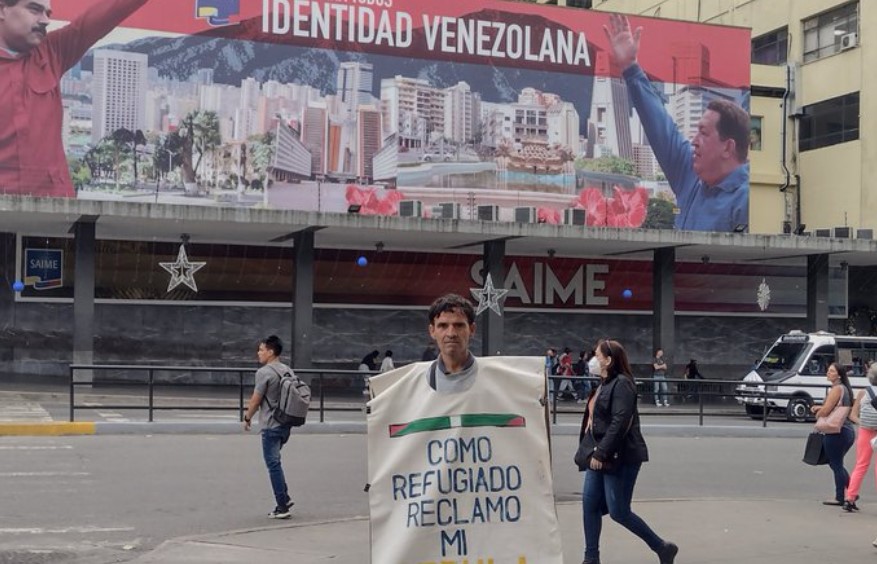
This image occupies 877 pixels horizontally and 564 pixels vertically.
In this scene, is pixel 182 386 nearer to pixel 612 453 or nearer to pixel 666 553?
pixel 666 553

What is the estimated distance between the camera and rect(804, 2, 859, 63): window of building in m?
44.4

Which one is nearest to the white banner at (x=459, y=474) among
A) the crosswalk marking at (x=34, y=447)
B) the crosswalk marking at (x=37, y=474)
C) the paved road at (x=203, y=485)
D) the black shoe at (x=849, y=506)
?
the paved road at (x=203, y=485)

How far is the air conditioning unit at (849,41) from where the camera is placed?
43969 millimetres

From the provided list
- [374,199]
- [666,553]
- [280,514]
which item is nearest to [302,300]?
[374,199]

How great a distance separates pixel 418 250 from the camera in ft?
116

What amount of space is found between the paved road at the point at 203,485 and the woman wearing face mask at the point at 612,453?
129 centimetres

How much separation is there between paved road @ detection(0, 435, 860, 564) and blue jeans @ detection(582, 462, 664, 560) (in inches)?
50.1

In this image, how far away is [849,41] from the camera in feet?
145

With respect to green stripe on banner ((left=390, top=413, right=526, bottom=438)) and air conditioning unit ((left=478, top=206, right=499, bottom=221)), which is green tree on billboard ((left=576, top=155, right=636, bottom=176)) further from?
green stripe on banner ((left=390, top=413, right=526, bottom=438))

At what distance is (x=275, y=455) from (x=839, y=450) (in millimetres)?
6179

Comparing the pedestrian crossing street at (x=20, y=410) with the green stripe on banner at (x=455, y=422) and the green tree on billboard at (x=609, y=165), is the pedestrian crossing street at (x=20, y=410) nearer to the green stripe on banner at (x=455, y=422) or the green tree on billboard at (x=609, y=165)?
the green stripe on banner at (x=455, y=422)

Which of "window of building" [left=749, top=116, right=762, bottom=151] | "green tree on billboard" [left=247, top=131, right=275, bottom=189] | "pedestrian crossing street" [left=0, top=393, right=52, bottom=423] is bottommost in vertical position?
"pedestrian crossing street" [left=0, top=393, right=52, bottom=423]

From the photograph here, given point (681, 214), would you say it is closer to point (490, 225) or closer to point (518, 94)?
point (518, 94)

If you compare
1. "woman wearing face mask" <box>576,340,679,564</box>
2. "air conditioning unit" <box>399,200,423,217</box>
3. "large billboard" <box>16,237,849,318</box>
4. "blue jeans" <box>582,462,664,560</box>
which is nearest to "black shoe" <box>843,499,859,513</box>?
"woman wearing face mask" <box>576,340,679,564</box>
